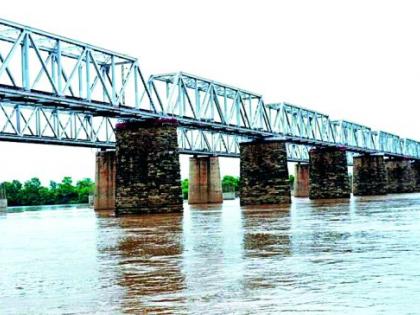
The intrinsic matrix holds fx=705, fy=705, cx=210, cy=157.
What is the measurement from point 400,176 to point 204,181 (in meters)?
47.1

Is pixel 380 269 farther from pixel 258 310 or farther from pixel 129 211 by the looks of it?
pixel 129 211

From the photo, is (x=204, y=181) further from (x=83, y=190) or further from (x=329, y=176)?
(x=83, y=190)

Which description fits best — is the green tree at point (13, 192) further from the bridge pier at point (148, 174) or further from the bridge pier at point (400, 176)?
the bridge pier at point (148, 174)

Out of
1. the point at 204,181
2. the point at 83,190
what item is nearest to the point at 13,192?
the point at 83,190

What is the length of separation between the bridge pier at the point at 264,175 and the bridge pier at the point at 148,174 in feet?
59.6

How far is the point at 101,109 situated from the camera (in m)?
42.7

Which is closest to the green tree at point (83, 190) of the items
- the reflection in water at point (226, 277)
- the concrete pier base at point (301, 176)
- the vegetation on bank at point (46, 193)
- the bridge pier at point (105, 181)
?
the vegetation on bank at point (46, 193)

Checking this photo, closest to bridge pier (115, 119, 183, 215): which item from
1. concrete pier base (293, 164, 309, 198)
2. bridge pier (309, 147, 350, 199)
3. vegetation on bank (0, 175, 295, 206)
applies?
bridge pier (309, 147, 350, 199)

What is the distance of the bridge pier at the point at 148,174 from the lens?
46097 millimetres

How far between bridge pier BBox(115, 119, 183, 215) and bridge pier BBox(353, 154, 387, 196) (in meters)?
57.5

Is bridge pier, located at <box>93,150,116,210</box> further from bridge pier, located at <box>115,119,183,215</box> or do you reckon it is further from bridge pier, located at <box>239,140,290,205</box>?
bridge pier, located at <box>115,119,183,215</box>

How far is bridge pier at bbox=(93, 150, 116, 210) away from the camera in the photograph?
76.1 metres

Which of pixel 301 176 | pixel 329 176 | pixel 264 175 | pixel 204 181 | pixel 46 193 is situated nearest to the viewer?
pixel 264 175

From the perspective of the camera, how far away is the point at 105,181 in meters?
76.9
